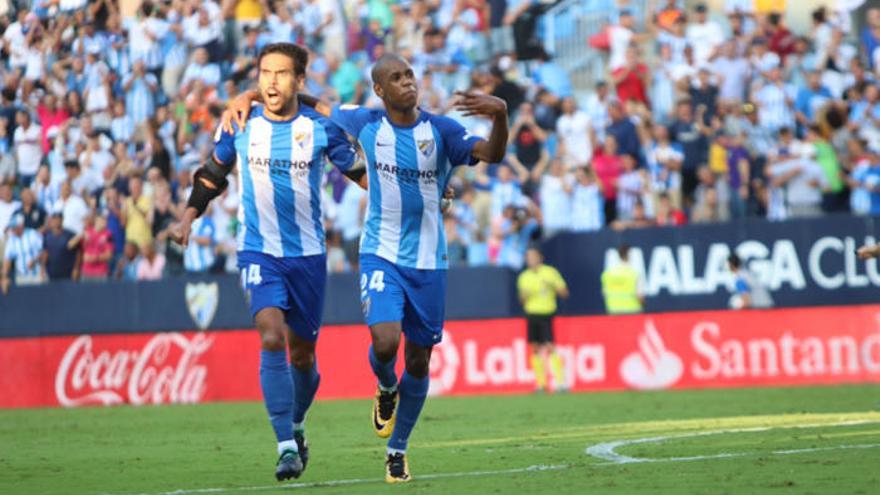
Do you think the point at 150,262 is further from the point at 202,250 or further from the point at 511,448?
the point at 511,448

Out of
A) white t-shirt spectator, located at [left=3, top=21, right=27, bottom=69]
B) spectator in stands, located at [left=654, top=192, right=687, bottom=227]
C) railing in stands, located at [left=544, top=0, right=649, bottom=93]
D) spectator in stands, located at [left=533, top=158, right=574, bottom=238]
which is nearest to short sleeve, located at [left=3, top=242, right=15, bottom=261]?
white t-shirt spectator, located at [left=3, top=21, right=27, bottom=69]

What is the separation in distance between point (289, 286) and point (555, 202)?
13602 millimetres

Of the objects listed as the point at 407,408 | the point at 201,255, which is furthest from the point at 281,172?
the point at 201,255

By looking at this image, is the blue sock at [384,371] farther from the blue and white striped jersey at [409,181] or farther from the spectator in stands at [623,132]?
the spectator in stands at [623,132]

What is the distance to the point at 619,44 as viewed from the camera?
83.5 feet

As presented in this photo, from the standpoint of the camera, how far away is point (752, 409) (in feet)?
58.8

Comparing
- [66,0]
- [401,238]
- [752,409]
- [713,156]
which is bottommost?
[752,409]

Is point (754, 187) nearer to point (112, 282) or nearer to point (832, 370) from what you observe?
point (832, 370)

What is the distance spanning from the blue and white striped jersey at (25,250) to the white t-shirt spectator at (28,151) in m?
1.39

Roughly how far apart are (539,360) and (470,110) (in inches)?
580

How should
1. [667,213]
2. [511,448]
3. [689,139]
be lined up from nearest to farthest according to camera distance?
[511,448] < [689,139] < [667,213]

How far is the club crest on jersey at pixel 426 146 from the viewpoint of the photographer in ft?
34.6

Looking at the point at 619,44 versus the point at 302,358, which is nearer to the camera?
the point at 302,358

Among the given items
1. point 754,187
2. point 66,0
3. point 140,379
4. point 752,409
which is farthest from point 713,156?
point 66,0
